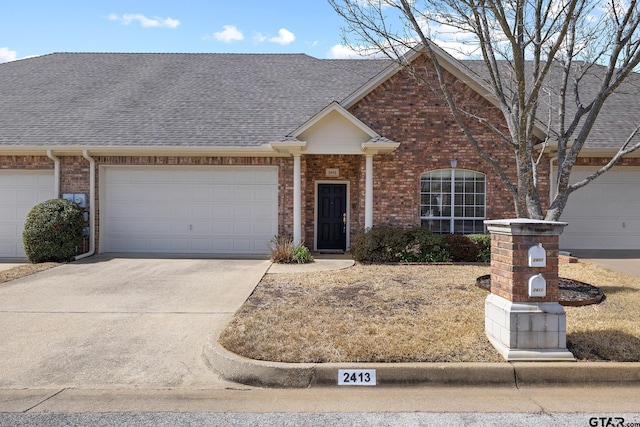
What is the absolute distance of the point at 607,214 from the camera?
41.4ft

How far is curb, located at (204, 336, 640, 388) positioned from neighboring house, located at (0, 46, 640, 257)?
7.46 m

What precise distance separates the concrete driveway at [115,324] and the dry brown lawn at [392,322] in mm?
549

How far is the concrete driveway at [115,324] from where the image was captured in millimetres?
4434

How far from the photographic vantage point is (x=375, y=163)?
39.7 feet

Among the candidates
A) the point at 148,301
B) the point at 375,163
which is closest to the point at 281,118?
the point at 375,163

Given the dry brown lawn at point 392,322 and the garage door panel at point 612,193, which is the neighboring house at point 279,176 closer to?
the garage door panel at point 612,193

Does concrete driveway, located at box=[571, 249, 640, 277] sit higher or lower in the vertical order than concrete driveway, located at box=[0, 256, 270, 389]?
higher

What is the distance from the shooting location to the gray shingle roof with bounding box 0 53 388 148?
12383 mm

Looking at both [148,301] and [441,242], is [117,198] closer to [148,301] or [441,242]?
[148,301]

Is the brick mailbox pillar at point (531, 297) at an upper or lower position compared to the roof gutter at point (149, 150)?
lower

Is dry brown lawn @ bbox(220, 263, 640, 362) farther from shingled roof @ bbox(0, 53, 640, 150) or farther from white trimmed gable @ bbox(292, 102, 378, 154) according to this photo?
shingled roof @ bbox(0, 53, 640, 150)

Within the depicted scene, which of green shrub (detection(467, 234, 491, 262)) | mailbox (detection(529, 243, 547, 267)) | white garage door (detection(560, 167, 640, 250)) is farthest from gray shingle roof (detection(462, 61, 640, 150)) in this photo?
mailbox (detection(529, 243, 547, 267))

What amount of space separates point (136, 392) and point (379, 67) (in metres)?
14.7

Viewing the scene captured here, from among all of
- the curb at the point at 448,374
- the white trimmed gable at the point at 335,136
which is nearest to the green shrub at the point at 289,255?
the white trimmed gable at the point at 335,136
